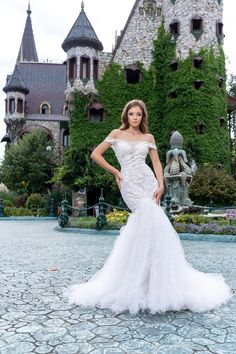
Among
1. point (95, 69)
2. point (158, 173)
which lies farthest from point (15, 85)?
point (158, 173)

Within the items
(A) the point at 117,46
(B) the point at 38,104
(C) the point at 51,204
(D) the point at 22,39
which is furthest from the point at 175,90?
(D) the point at 22,39

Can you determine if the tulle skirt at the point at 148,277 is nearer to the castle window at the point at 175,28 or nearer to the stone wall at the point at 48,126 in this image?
the castle window at the point at 175,28

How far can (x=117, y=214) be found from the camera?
655 inches

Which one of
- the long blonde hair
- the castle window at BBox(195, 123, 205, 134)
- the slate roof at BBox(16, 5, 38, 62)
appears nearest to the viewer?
the long blonde hair

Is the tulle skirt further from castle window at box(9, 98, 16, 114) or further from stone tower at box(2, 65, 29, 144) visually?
castle window at box(9, 98, 16, 114)

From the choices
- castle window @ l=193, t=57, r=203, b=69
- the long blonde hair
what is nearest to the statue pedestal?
the long blonde hair

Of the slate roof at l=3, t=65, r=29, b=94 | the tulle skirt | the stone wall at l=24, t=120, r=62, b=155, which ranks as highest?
the slate roof at l=3, t=65, r=29, b=94

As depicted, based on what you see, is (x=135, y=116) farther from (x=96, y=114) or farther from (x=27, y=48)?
(x=27, y=48)

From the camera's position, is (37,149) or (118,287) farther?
(37,149)

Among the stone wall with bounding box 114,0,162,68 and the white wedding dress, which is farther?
the stone wall with bounding box 114,0,162,68

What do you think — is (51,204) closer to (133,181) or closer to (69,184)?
(69,184)

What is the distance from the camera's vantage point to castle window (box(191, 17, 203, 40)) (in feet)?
94.1

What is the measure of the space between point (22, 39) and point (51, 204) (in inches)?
1428

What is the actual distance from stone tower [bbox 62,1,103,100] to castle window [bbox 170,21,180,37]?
5438 millimetres
